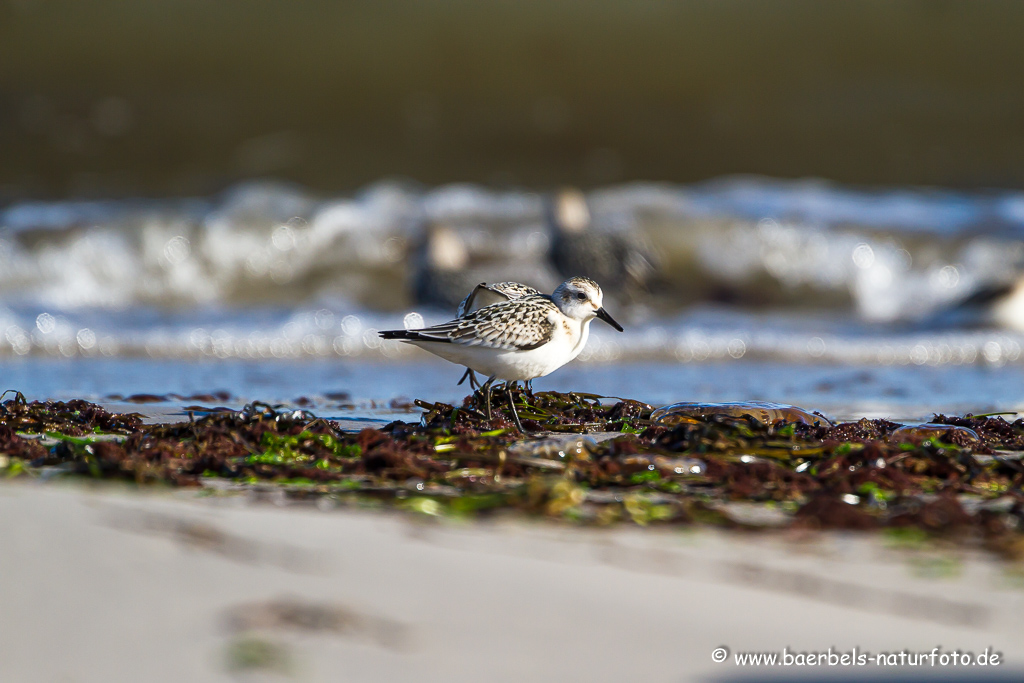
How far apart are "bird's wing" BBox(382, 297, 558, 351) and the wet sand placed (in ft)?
4.90

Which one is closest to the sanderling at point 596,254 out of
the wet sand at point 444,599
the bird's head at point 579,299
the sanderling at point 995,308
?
the sanderling at point 995,308

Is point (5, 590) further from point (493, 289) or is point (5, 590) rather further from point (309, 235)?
point (309, 235)

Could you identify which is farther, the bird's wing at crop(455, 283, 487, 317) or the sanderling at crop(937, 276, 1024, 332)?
the sanderling at crop(937, 276, 1024, 332)

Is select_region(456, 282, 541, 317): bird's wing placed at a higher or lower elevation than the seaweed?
higher

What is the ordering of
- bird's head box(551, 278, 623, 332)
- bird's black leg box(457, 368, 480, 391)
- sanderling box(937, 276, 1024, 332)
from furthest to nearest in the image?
sanderling box(937, 276, 1024, 332) → bird's black leg box(457, 368, 480, 391) → bird's head box(551, 278, 623, 332)

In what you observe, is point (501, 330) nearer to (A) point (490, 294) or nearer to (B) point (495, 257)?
(A) point (490, 294)

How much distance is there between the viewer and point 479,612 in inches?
76.7

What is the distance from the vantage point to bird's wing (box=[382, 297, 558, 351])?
3887mm

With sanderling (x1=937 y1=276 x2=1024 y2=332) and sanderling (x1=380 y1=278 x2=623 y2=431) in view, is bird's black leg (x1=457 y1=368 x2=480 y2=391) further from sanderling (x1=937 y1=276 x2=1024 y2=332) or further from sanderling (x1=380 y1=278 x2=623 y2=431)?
sanderling (x1=937 y1=276 x2=1024 y2=332)

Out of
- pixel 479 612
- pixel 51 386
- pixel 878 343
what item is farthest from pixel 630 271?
pixel 479 612

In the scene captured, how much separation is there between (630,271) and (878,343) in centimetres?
278

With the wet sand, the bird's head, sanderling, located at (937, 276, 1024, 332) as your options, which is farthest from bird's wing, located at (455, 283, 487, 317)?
sanderling, located at (937, 276, 1024, 332)

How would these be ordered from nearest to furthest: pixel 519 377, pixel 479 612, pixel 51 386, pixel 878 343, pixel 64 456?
pixel 479 612
pixel 64 456
pixel 519 377
pixel 51 386
pixel 878 343

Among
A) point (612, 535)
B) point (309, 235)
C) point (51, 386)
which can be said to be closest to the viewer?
point (612, 535)
